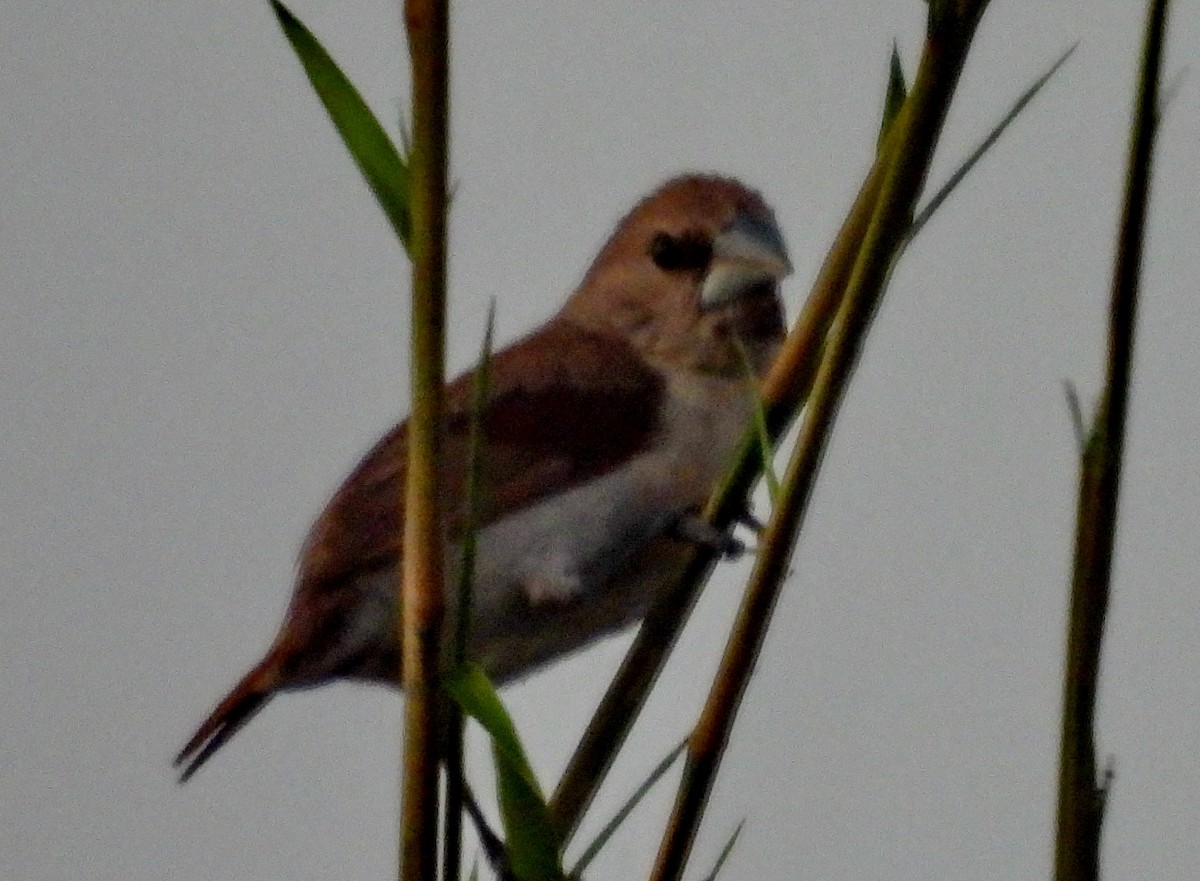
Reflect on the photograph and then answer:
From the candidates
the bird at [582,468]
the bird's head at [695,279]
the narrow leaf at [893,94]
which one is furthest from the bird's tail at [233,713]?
the narrow leaf at [893,94]

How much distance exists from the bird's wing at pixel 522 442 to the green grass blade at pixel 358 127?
1755 mm

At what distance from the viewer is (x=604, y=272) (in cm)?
418

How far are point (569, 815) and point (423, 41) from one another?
1.56ft

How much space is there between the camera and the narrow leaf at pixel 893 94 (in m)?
1.22

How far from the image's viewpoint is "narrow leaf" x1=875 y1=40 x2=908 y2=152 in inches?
47.9

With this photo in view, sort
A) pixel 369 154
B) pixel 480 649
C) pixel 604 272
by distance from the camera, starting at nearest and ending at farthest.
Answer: pixel 369 154 < pixel 480 649 < pixel 604 272

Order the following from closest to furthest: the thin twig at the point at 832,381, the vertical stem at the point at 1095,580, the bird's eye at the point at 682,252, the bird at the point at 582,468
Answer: the vertical stem at the point at 1095,580 → the thin twig at the point at 832,381 → the bird at the point at 582,468 → the bird's eye at the point at 682,252

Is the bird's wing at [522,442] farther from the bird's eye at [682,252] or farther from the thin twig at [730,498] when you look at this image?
the thin twig at [730,498]

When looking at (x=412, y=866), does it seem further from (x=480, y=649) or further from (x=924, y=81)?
(x=480, y=649)

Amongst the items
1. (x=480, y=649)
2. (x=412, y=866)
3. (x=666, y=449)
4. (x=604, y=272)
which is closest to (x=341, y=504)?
(x=480, y=649)

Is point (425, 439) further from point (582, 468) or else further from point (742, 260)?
point (742, 260)

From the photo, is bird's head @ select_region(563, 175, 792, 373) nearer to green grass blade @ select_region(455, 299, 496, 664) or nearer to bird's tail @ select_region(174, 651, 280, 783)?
bird's tail @ select_region(174, 651, 280, 783)

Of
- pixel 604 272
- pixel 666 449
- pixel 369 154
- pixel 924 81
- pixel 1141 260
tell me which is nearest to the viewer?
pixel 1141 260

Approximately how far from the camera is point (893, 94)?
1.23 metres
